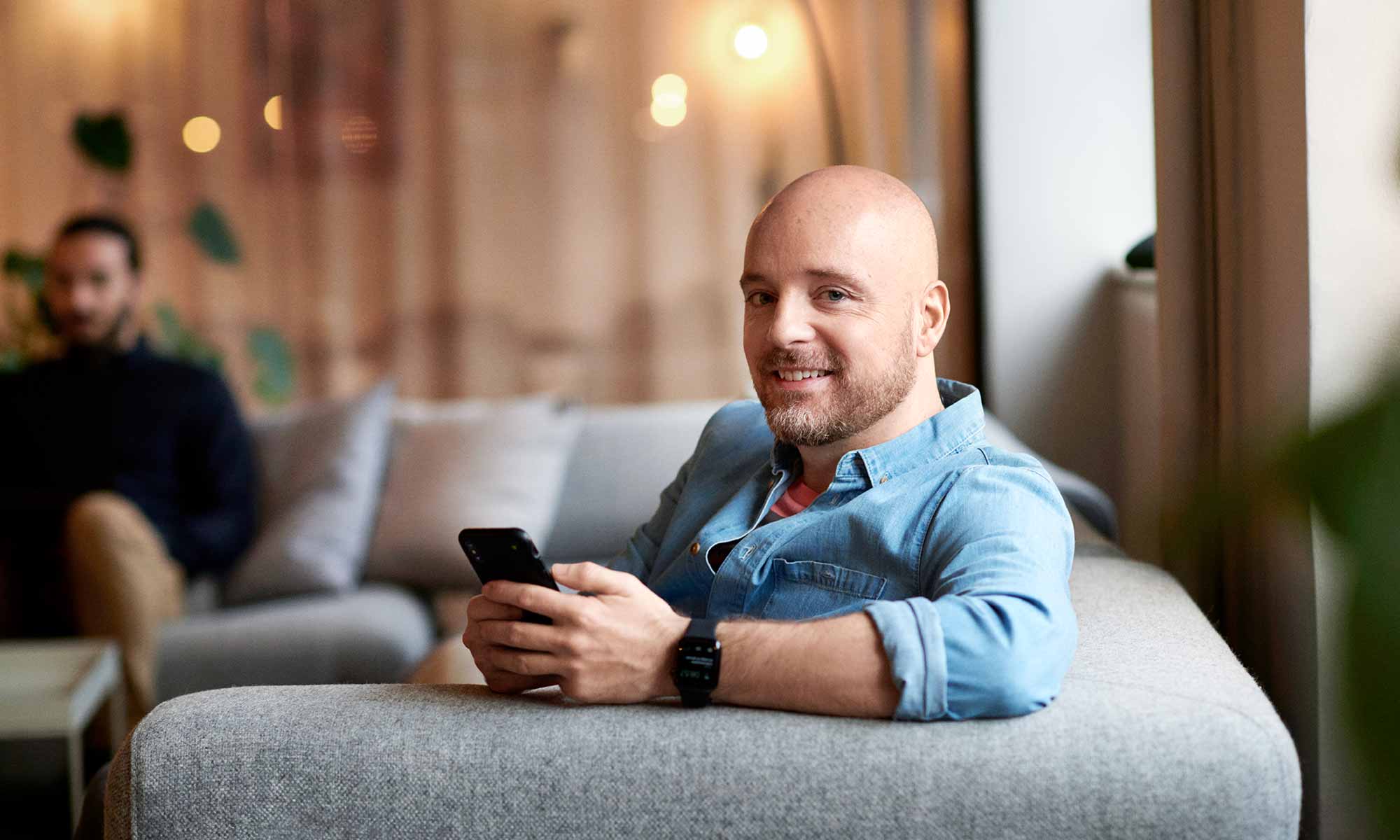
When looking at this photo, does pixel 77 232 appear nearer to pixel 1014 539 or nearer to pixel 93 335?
pixel 93 335

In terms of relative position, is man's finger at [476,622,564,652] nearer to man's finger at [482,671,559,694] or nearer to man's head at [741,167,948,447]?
man's finger at [482,671,559,694]

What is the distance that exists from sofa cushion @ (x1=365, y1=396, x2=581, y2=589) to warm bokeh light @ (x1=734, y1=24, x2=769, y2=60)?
5.47 ft

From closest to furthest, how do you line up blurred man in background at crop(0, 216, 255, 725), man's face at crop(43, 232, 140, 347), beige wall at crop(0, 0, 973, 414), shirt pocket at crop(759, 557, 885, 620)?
shirt pocket at crop(759, 557, 885, 620) → blurred man in background at crop(0, 216, 255, 725) → man's face at crop(43, 232, 140, 347) → beige wall at crop(0, 0, 973, 414)

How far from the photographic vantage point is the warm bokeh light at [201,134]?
3994 mm

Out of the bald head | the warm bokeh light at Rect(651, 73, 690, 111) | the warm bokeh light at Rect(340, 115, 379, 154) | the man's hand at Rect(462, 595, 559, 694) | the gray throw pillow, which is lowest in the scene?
the gray throw pillow

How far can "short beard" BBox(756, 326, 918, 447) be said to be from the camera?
46.4 inches

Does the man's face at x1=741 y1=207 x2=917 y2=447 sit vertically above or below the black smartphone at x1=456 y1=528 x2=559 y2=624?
above

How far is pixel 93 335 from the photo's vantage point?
2.94 meters

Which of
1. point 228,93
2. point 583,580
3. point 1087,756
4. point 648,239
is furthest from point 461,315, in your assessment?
point 1087,756

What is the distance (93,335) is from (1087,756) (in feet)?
9.38

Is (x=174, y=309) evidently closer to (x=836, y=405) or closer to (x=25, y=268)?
(x=25, y=268)

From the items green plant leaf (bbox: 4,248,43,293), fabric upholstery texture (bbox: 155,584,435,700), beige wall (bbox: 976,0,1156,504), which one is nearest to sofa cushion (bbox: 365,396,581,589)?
fabric upholstery texture (bbox: 155,584,435,700)

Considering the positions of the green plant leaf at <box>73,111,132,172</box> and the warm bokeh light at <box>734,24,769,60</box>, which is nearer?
the warm bokeh light at <box>734,24,769,60</box>

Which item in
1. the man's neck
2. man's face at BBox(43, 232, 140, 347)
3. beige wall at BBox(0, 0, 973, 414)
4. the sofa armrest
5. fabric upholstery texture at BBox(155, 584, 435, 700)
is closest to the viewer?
the sofa armrest
